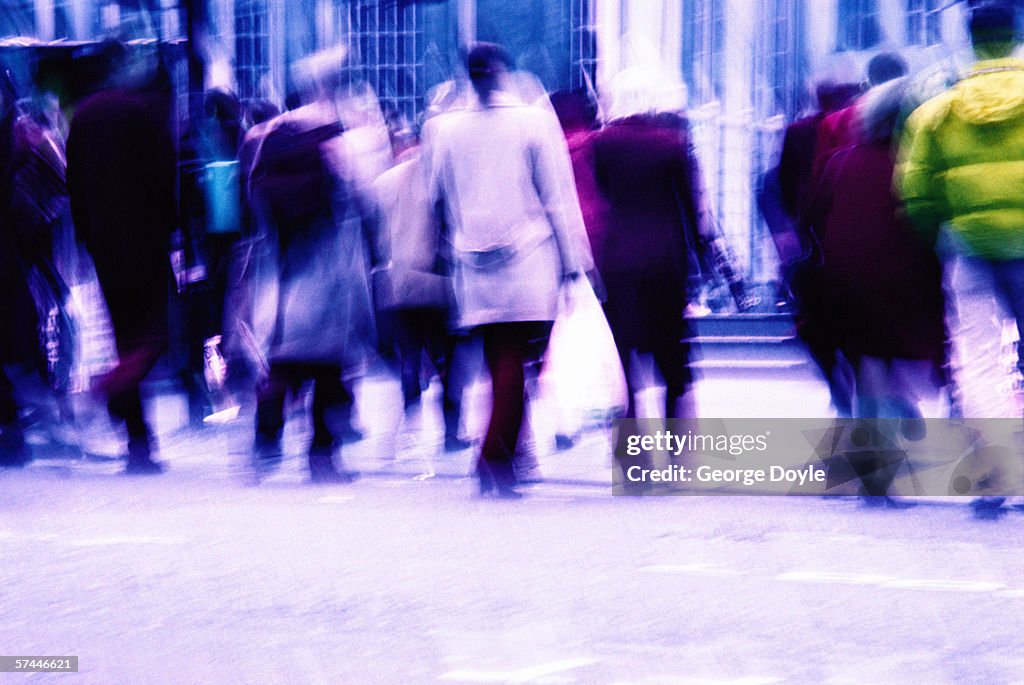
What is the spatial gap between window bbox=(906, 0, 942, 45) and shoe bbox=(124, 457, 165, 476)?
345 inches

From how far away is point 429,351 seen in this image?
344 inches

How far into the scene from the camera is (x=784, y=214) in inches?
332

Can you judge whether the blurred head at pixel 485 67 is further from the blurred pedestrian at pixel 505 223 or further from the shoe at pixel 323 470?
the shoe at pixel 323 470

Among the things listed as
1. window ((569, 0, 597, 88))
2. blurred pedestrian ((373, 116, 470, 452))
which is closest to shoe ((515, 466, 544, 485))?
blurred pedestrian ((373, 116, 470, 452))

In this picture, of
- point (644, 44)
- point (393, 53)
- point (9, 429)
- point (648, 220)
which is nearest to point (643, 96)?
point (648, 220)

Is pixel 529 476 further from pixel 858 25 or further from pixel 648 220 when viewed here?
pixel 858 25

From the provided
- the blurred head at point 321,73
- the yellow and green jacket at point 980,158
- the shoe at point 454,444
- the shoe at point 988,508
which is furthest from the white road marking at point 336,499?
the yellow and green jacket at point 980,158

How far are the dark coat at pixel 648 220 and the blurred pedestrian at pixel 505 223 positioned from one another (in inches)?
10.7

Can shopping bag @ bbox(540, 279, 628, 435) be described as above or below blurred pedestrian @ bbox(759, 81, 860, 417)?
below

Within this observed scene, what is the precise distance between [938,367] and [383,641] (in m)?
3.42

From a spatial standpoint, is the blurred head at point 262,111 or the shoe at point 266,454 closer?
the shoe at point 266,454

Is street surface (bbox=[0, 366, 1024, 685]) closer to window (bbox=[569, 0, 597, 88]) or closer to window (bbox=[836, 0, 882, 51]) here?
window (bbox=[836, 0, 882, 51])

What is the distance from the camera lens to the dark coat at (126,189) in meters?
7.85

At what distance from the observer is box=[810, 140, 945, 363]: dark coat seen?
7.14 meters
